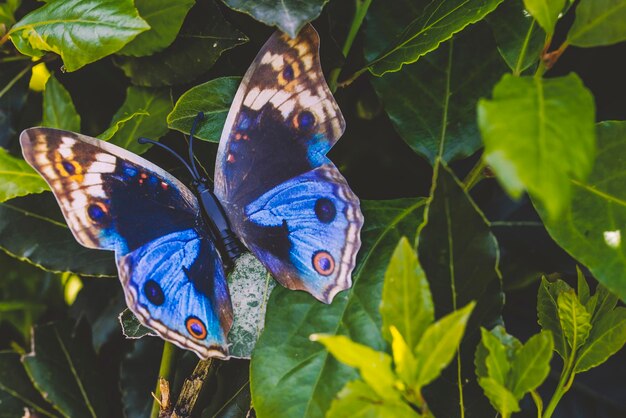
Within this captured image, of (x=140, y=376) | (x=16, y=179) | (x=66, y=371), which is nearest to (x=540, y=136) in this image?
(x=16, y=179)

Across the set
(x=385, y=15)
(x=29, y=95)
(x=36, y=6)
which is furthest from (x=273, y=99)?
(x=29, y=95)

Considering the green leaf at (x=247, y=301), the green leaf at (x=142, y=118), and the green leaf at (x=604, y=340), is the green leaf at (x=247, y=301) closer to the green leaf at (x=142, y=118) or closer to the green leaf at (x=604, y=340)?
the green leaf at (x=142, y=118)

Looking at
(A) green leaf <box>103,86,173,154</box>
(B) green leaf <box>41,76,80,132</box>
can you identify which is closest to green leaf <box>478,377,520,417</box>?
(A) green leaf <box>103,86,173,154</box>

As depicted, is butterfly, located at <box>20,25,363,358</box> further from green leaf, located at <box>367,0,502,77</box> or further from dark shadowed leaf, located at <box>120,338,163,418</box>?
dark shadowed leaf, located at <box>120,338,163,418</box>

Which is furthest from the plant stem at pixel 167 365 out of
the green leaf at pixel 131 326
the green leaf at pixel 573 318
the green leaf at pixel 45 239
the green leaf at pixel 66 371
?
the green leaf at pixel 573 318

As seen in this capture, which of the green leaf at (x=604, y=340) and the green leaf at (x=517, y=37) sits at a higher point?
the green leaf at (x=517, y=37)

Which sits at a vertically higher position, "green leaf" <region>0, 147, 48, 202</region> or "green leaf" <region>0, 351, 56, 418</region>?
"green leaf" <region>0, 147, 48, 202</region>
